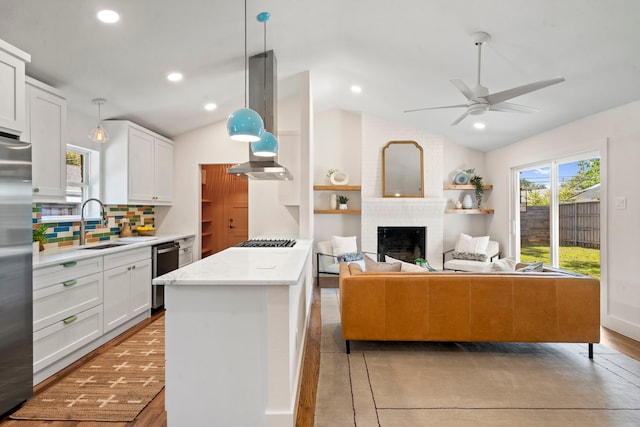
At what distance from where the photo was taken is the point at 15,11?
2189 mm

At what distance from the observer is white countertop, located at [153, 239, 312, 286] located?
5.93ft

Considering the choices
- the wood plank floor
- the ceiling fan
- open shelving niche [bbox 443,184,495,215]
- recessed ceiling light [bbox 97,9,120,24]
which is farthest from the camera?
open shelving niche [bbox 443,184,495,215]

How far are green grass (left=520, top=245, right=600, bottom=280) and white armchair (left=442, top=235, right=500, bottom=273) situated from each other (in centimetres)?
62

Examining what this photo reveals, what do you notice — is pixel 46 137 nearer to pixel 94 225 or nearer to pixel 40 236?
pixel 40 236

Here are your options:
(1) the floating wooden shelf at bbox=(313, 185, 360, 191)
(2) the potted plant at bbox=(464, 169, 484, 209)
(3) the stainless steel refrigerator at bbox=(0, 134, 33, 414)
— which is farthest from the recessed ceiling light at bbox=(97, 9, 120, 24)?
(2) the potted plant at bbox=(464, 169, 484, 209)

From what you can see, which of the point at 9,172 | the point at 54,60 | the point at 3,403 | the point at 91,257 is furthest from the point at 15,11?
the point at 3,403

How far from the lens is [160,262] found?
4.18 meters

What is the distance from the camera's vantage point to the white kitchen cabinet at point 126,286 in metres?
3.24

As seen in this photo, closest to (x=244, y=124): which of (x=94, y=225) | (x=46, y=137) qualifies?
(x=46, y=137)

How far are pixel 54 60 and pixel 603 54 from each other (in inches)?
173

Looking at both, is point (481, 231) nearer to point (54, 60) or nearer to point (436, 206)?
point (436, 206)

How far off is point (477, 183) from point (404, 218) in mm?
1448

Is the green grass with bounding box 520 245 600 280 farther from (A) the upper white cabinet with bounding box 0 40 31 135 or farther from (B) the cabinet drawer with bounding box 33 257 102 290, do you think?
(A) the upper white cabinet with bounding box 0 40 31 135

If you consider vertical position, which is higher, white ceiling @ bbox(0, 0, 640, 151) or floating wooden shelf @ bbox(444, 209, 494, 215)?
white ceiling @ bbox(0, 0, 640, 151)
